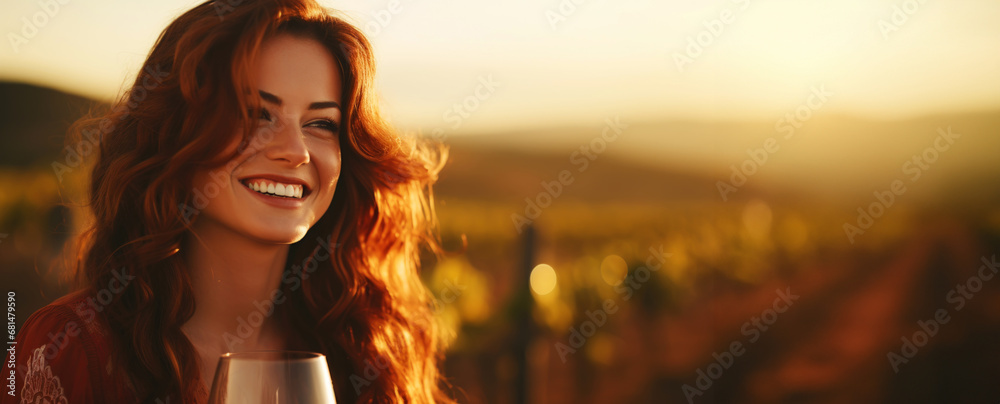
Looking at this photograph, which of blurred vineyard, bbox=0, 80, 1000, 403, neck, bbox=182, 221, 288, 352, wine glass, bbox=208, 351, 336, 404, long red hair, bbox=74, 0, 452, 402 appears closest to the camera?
wine glass, bbox=208, 351, 336, 404

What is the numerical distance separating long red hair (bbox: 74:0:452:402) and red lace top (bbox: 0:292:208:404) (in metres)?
0.03

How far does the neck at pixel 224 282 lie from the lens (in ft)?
4.59

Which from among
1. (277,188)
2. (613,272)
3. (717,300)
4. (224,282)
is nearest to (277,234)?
(277,188)

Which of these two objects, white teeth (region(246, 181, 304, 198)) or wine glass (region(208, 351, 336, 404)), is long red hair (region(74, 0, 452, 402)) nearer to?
white teeth (region(246, 181, 304, 198))

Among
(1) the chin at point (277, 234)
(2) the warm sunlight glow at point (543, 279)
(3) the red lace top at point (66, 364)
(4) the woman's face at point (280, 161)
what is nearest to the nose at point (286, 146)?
(4) the woman's face at point (280, 161)

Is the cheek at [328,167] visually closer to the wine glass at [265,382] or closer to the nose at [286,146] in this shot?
the nose at [286,146]

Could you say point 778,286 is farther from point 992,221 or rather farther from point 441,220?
point 441,220

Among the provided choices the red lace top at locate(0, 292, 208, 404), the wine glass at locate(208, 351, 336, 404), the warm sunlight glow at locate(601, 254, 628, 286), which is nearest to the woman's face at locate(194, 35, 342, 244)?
the red lace top at locate(0, 292, 208, 404)

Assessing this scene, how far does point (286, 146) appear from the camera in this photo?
1.30 m

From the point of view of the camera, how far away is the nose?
1.30 meters

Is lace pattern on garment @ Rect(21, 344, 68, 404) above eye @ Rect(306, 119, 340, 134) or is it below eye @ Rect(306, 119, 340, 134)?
below

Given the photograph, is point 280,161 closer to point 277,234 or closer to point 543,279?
point 277,234

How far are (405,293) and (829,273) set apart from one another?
339 cm

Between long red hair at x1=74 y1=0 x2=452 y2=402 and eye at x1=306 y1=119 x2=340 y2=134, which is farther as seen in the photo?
eye at x1=306 y1=119 x2=340 y2=134
